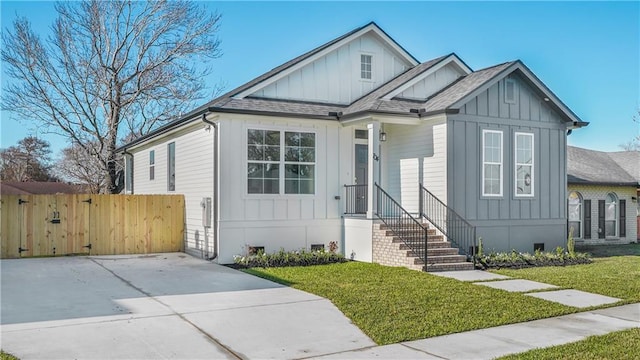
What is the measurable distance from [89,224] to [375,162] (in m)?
7.60

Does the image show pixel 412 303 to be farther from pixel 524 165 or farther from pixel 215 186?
pixel 524 165

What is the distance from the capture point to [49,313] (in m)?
7.32


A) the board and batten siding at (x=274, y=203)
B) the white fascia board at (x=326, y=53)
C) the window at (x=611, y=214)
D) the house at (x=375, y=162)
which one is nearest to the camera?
the board and batten siding at (x=274, y=203)

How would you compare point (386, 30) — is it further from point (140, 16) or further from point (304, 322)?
point (140, 16)

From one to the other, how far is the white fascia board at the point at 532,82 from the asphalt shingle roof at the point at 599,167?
573cm

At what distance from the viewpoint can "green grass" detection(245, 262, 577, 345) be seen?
265 inches

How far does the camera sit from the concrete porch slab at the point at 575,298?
8.39 m

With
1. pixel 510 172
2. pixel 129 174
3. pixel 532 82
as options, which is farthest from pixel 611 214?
pixel 129 174

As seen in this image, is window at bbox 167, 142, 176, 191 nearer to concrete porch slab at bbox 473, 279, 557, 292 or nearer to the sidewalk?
concrete porch slab at bbox 473, 279, 557, 292

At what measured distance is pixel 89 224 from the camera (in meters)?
14.3

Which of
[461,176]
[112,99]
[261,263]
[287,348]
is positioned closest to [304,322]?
[287,348]

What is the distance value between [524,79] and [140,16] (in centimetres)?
1948

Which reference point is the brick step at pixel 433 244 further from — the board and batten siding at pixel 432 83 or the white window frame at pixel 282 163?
the board and batten siding at pixel 432 83

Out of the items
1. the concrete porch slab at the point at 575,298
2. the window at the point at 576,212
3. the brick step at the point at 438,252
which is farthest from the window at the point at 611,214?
the concrete porch slab at the point at 575,298
